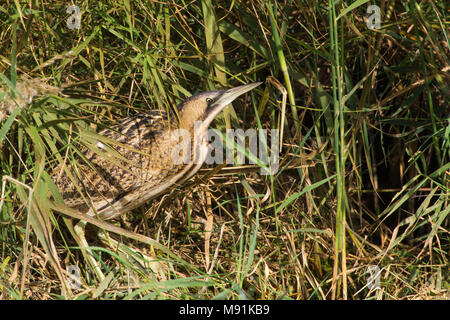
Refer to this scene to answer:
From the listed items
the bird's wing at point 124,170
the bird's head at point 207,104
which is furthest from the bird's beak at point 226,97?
the bird's wing at point 124,170

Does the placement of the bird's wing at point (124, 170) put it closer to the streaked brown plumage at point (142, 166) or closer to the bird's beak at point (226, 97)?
the streaked brown plumage at point (142, 166)

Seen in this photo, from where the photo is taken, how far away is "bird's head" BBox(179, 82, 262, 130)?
1855 millimetres

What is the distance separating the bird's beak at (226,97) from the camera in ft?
6.05

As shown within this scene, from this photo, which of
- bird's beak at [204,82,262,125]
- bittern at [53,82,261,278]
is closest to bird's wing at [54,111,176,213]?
bittern at [53,82,261,278]

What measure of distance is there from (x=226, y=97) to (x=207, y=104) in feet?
0.21

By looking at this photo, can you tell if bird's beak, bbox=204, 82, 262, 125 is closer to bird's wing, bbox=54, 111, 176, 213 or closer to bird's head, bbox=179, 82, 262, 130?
bird's head, bbox=179, 82, 262, 130

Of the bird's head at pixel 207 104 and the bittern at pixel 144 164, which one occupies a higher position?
the bird's head at pixel 207 104

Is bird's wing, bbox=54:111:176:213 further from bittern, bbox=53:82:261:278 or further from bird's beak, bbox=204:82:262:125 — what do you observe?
bird's beak, bbox=204:82:262:125

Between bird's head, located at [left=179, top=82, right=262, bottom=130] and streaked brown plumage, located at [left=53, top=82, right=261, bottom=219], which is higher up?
bird's head, located at [left=179, top=82, right=262, bottom=130]

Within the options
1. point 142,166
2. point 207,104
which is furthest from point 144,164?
point 207,104

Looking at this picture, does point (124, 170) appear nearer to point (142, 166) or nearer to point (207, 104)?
point (142, 166)

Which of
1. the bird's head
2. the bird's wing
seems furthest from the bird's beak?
the bird's wing

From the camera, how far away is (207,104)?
1.89 meters
